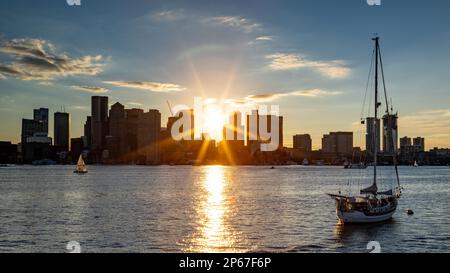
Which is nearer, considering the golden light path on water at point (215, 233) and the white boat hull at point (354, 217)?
the golden light path on water at point (215, 233)

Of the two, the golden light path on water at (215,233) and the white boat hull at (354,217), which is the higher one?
the white boat hull at (354,217)

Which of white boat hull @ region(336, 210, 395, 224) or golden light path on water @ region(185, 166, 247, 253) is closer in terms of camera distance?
golden light path on water @ region(185, 166, 247, 253)

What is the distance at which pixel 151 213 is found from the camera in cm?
6875

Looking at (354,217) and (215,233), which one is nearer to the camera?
(215,233)

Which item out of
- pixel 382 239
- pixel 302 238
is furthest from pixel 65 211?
pixel 382 239

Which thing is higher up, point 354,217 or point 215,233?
point 354,217

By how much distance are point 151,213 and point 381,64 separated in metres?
37.7

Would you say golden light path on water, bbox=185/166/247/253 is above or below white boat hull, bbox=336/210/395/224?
below
